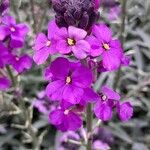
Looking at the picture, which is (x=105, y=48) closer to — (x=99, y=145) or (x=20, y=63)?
(x=20, y=63)

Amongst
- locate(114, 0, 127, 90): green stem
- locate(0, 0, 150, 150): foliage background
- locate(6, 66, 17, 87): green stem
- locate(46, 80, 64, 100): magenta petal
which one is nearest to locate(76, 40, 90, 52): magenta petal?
locate(46, 80, 64, 100): magenta petal

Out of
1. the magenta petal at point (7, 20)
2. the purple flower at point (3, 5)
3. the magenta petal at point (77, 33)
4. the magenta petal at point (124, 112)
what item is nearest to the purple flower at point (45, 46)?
the magenta petal at point (77, 33)

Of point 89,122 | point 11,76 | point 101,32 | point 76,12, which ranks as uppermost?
point 76,12

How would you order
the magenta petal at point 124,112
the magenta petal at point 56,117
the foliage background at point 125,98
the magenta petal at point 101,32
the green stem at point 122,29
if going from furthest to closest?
the foliage background at point 125,98
the green stem at point 122,29
the magenta petal at point 56,117
the magenta petal at point 124,112
the magenta petal at point 101,32

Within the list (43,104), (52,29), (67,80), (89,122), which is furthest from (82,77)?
(43,104)

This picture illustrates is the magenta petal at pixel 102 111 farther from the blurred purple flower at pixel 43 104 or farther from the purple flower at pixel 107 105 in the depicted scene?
the blurred purple flower at pixel 43 104

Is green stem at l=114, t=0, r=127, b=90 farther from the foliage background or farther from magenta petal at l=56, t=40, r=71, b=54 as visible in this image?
magenta petal at l=56, t=40, r=71, b=54
